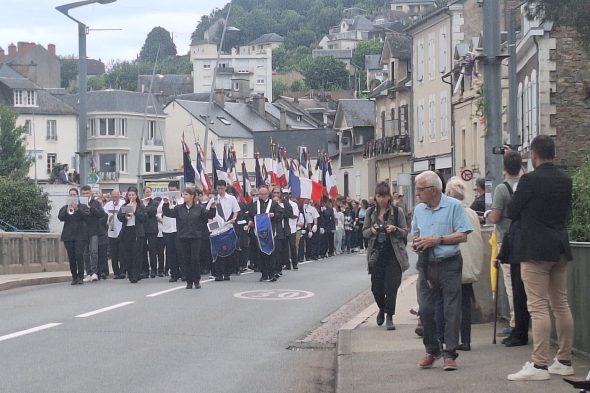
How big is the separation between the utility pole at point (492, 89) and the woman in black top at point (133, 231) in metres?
10.2

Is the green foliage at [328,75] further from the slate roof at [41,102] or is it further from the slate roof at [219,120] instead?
the slate roof at [41,102]

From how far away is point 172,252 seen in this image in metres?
25.7

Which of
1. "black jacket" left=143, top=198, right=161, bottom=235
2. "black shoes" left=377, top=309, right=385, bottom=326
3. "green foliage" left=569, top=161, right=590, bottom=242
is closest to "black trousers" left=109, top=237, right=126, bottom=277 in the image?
"black jacket" left=143, top=198, right=161, bottom=235

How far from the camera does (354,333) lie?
48.5 feet

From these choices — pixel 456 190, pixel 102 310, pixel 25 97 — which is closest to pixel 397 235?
pixel 456 190

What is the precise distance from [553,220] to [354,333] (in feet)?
Result: 16.4

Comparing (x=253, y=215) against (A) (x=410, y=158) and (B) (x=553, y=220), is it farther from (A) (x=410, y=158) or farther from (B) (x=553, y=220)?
(A) (x=410, y=158)

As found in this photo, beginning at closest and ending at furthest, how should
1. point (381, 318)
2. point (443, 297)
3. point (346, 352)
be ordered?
point (443, 297), point (346, 352), point (381, 318)

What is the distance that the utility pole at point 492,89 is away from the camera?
52.7 feet

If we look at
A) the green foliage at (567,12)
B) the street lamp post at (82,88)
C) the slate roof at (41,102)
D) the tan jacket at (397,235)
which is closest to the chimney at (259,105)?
the slate roof at (41,102)

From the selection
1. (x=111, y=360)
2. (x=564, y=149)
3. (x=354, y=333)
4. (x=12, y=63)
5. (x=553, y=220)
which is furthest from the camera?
(x=12, y=63)

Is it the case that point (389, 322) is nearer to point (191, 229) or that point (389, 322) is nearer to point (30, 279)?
point (191, 229)

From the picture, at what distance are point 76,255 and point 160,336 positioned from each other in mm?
9393

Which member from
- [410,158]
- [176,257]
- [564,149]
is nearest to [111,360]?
[176,257]
